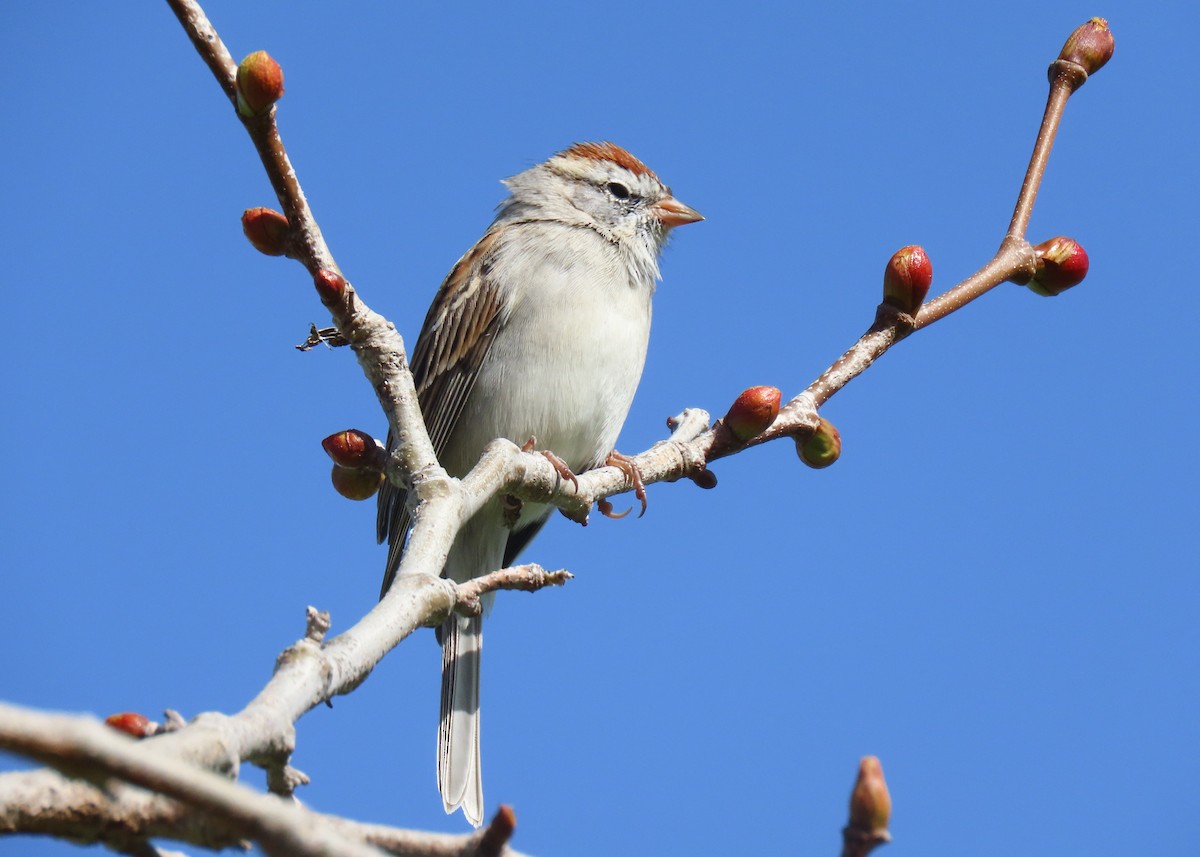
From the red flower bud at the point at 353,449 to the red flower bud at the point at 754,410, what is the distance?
999mm

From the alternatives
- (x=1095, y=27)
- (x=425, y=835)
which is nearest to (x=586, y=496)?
(x=425, y=835)

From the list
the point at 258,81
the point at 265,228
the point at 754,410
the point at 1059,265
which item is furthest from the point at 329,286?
the point at 1059,265

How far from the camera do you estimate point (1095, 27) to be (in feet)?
10.8

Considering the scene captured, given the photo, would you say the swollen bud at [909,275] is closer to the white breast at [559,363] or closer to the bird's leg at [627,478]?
the bird's leg at [627,478]

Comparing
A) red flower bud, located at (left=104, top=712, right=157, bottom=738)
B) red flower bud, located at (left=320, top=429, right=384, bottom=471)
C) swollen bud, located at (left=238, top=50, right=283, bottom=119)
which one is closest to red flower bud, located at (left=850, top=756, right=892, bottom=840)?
red flower bud, located at (left=104, top=712, right=157, bottom=738)

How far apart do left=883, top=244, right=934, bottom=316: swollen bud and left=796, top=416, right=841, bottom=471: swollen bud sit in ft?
1.59

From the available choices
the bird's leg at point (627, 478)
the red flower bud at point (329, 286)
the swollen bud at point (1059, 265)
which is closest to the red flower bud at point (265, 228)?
the red flower bud at point (329, 286)

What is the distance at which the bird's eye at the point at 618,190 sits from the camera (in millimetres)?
6105

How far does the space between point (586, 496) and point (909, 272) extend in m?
1.10

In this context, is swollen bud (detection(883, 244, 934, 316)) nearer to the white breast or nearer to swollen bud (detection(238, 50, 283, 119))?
swollen bud (detection(238, 50, 283, 119))

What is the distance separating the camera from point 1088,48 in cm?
327

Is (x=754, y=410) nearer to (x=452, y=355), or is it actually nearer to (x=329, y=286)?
(x=329, y=286)

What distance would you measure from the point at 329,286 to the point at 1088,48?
219cm

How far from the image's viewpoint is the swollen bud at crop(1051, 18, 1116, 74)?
3.27 meters
